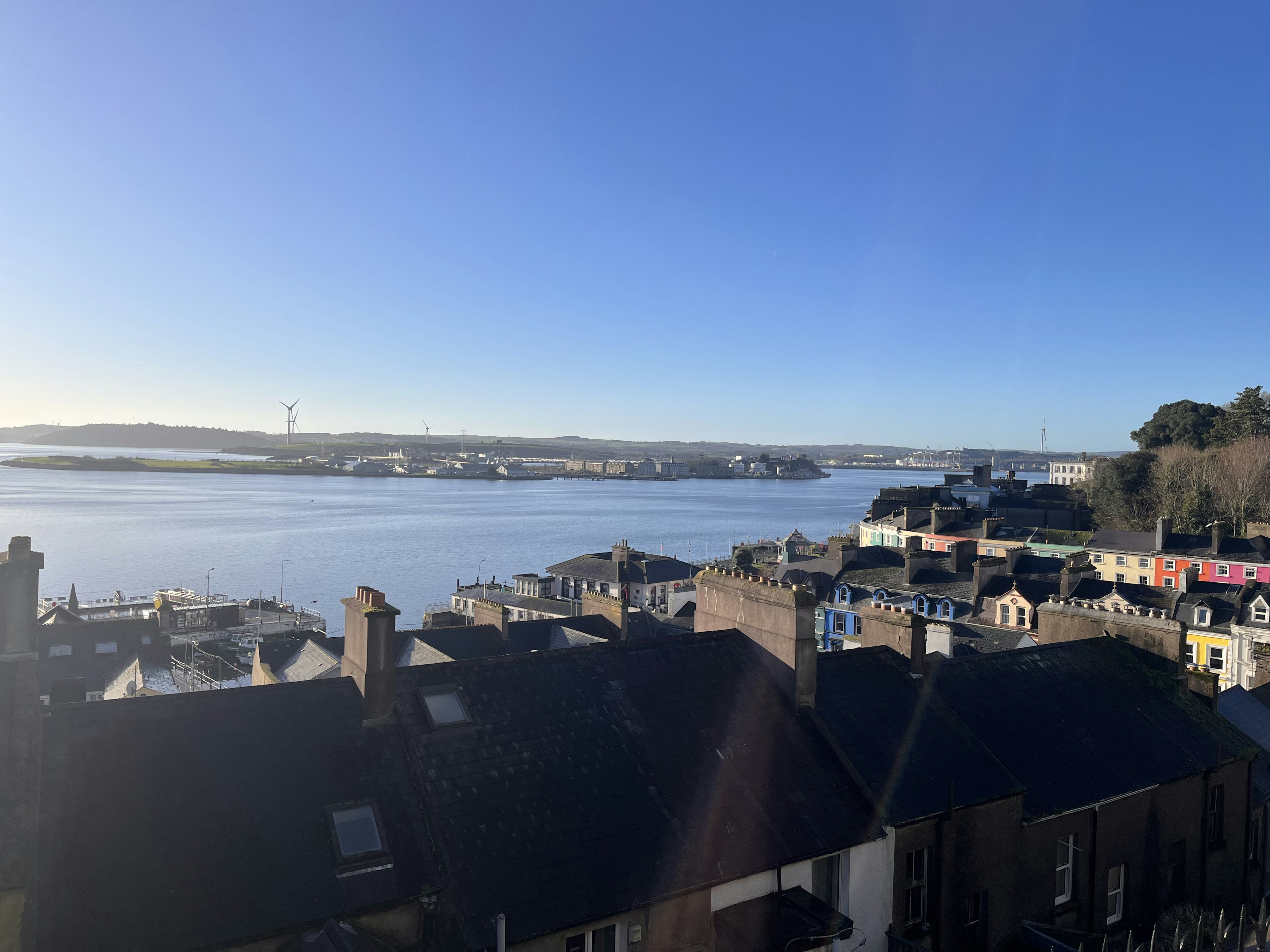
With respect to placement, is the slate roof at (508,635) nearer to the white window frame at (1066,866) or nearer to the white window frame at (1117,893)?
the white window frame at (1066,866)

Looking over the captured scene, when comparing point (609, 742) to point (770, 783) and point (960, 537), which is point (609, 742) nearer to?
point (770, 783)

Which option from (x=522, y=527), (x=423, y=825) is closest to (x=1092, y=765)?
(x=423, y=825)

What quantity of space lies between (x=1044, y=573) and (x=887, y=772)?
126ft

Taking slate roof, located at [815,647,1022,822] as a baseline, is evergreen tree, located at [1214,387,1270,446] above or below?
above

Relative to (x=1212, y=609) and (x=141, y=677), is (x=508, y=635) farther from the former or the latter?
(x=1212, y=609)

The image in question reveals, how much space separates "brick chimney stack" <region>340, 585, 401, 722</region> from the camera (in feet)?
31.0

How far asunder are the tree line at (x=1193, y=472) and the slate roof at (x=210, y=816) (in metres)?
63.4

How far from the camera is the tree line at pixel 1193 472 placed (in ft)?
205

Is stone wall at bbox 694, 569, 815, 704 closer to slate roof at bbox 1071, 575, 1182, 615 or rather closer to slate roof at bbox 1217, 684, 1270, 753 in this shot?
slate roof at bbox 1217, 684, 1270, 753

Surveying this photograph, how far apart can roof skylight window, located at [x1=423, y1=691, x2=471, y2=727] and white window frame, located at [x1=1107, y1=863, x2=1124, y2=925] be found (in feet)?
34.7

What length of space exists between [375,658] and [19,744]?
11.1 ft

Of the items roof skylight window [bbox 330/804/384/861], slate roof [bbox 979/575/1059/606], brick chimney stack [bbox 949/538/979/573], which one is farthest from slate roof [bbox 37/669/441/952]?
brick chimney stack [bbox 949/538/979/573]

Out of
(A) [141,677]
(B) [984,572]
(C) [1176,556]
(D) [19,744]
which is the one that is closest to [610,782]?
(D) [19,744]

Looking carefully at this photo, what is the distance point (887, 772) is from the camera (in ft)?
36.7
